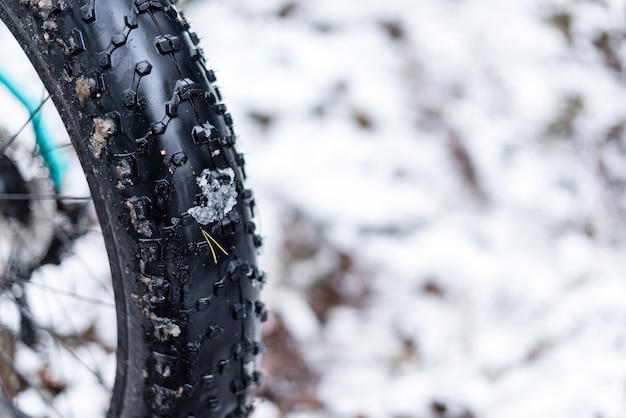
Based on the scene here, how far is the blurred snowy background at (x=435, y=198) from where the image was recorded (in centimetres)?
147

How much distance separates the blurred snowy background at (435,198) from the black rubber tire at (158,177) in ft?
1.95

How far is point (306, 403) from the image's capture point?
4.49 ft

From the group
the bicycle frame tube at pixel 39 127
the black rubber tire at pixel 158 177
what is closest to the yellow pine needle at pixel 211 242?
the black rubber tire at pixel 158 177

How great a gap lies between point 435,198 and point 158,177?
4.44 feet

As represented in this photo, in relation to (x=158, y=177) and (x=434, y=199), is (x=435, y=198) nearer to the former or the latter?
(x=434, y=199)

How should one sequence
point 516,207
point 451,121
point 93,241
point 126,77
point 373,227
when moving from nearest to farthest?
point 126,77
point 93,241
point 373,227
point 516,207
point 451,121

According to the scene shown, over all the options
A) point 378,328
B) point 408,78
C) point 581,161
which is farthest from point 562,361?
point 408,78

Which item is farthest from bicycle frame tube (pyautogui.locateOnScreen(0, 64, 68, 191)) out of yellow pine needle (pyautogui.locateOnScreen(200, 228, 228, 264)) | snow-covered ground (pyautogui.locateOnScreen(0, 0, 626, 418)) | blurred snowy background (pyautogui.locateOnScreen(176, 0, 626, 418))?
blurred snowy background (pyautogui.locateOnScreen(176, 0, 626, 418))

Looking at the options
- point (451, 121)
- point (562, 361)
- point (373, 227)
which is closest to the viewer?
point (562, 361)

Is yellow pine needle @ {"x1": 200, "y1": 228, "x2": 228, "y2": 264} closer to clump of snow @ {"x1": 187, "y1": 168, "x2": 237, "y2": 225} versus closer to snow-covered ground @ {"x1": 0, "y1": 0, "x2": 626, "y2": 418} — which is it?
clump of snow @ {"x1": 187, "y1": 168, "x2": 237, "y2": 225}

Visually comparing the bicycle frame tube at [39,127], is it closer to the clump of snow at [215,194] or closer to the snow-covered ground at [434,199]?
the snow-covered ground at [434,199]

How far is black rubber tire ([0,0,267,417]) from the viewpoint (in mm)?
667

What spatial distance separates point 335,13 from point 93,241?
4.14 feet

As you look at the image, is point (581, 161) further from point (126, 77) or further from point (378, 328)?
point (126, 77)
